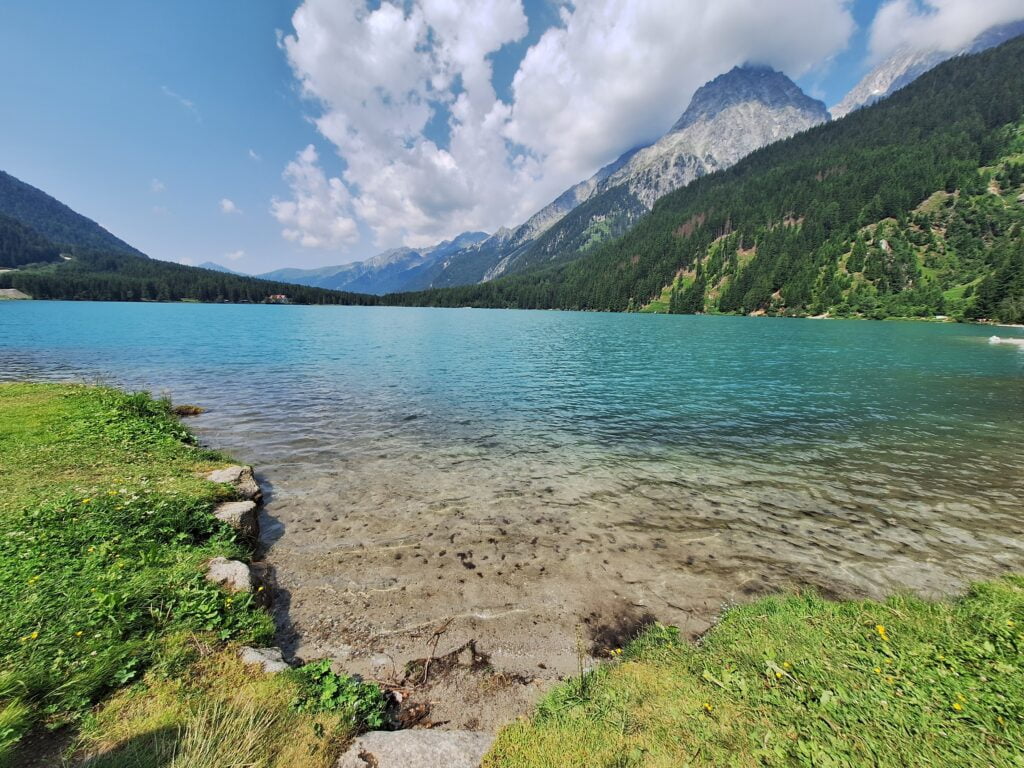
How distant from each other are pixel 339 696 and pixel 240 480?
33.4ft

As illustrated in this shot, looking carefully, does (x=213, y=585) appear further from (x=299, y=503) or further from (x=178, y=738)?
(x=299, y=503)

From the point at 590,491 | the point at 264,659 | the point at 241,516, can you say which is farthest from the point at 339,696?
the point at 590,491

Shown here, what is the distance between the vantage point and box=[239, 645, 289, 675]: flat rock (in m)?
6.24

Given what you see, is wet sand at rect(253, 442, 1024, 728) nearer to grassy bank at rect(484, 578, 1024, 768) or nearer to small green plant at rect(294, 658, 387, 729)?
small green plant at rect(294, 658, 387, 729)

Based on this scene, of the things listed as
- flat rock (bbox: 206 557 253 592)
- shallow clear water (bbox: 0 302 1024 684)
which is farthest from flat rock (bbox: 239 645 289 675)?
flat rock (bbox: 206 557 253 592)

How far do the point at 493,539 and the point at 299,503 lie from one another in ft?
23.2

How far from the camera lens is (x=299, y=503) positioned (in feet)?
46.1

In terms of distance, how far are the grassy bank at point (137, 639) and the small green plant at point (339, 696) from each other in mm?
23

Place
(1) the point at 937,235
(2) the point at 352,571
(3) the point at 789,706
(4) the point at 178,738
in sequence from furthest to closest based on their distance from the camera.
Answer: (1) the point at 937,235
(2) the point at 352,571
(3) the point at 789,706
(4) the point at 178,738

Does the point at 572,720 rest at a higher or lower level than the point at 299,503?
higher

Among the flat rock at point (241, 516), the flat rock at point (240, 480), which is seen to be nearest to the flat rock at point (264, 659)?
the flat rock at point (241, 516)

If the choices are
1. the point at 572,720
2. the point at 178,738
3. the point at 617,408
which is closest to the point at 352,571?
the point at 178,738

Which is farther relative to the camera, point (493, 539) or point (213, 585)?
point (493, 539)

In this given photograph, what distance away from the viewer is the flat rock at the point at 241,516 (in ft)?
36.1
